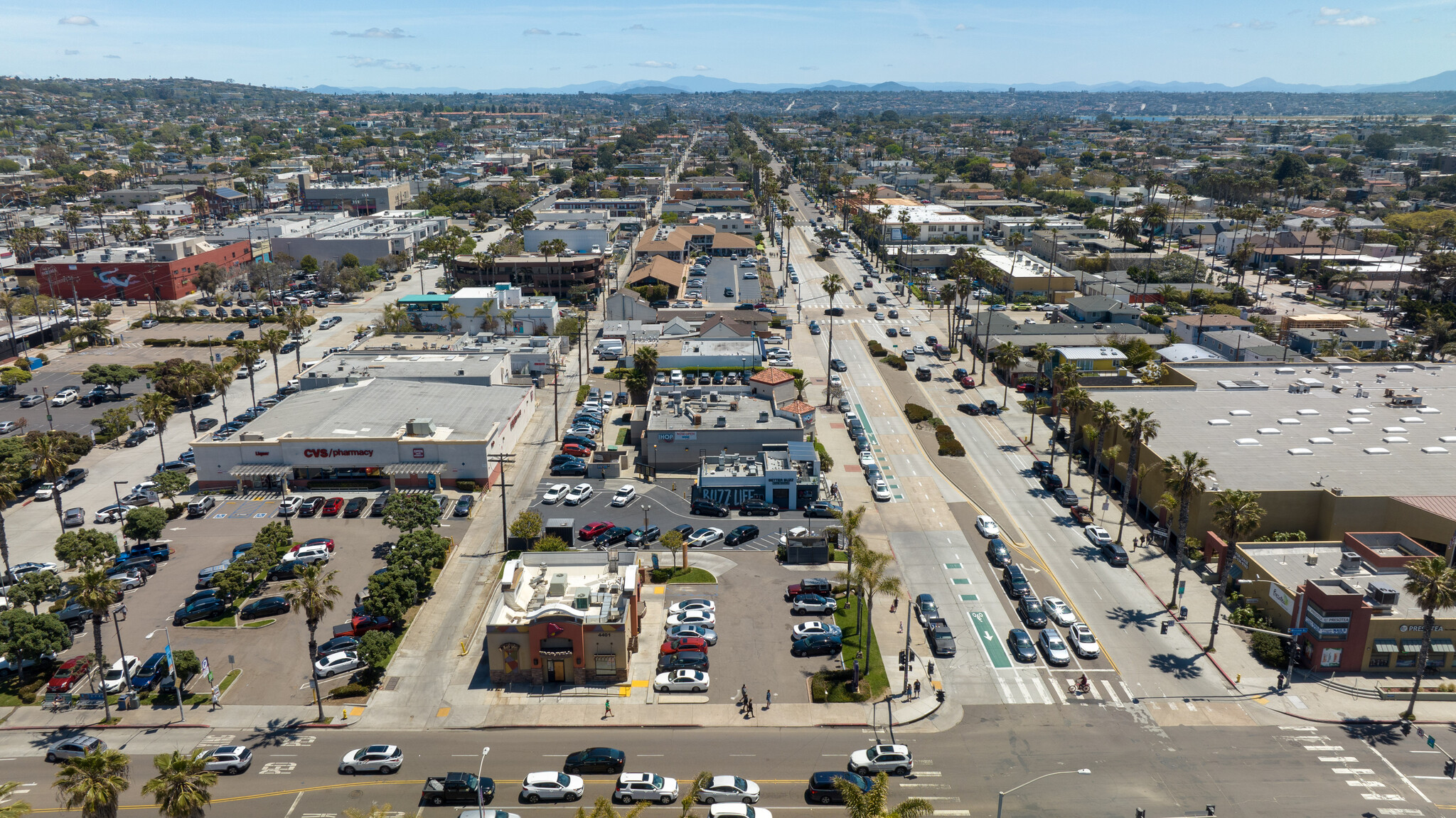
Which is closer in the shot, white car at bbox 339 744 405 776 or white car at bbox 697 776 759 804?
white car at bbox 697 776 759 804

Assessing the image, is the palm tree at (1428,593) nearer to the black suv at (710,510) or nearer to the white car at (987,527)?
the white car at (987,527)

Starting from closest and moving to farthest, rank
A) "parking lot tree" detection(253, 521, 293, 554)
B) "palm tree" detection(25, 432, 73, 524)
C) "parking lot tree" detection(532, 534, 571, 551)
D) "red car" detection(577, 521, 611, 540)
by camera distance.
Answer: "parking lot tree" detection(532, 534, 571, 551), "parking lot tree" detection(253, 521, 293, 554), "palm tree" detection(25, 432, 73, 524), "red car" detection(577, 521, 611, 540)

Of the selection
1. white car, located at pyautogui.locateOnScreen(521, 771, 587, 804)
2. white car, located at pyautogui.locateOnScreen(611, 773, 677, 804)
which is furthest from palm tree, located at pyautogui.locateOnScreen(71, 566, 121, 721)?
Answer: white car, located at pyautogui.locateOnScreen(611, 773, 677, 804)

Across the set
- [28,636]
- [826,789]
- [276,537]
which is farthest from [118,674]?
[826,789]

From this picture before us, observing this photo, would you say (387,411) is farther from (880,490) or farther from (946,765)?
(946,765)

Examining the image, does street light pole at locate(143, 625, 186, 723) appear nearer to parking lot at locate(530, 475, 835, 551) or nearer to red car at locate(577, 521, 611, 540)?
parking lot at locate(530, 475, 835, 551)

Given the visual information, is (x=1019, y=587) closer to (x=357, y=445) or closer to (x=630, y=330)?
(x=357, y=445)
